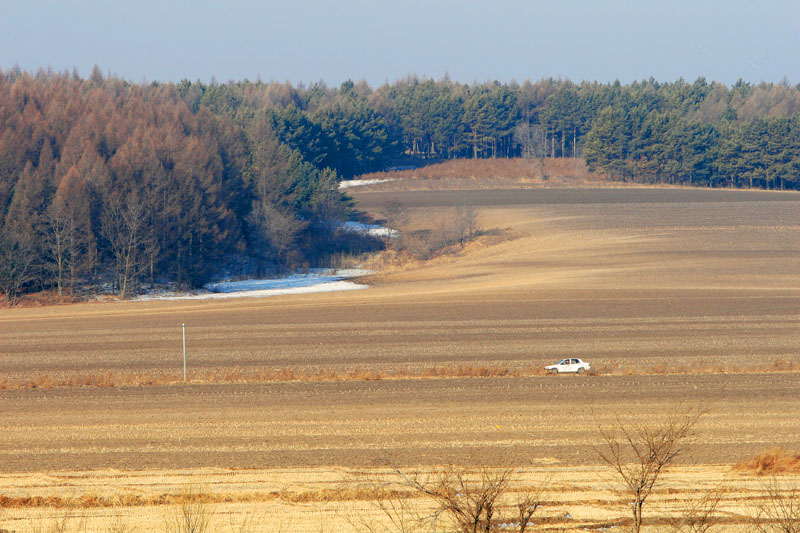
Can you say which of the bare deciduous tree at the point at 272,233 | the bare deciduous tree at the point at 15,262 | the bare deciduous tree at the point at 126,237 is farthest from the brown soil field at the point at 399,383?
the bare deciduous tree at the point at 272,233

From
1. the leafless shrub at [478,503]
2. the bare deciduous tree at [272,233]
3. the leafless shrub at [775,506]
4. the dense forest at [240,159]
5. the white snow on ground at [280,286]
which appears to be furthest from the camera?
the bare deciduous tree at [272,233]

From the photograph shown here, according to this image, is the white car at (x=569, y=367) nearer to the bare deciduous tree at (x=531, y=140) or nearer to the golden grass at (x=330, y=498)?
the golden grass at (x=330, y=498)

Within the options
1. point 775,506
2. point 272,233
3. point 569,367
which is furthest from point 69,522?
point 272,233

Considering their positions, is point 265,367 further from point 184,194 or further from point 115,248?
point 184,194

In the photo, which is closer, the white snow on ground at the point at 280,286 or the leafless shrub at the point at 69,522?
the leafless shrub at the point at 69,522

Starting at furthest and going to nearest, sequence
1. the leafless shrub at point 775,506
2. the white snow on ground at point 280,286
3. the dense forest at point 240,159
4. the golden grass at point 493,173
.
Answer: the golden grass at point 493,173, the dense forest at point 240,159, the white snow on ground at point 280,286, the leafless shrub at point 775,506

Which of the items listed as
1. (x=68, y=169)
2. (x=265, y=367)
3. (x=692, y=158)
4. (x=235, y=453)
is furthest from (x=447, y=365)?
(x=692, y=158)
